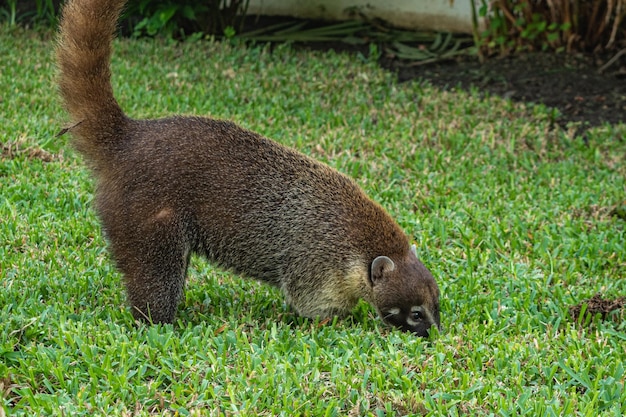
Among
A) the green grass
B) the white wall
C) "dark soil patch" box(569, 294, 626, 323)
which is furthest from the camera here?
the white wall

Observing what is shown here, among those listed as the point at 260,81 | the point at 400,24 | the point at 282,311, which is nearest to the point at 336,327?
the point at 282,311

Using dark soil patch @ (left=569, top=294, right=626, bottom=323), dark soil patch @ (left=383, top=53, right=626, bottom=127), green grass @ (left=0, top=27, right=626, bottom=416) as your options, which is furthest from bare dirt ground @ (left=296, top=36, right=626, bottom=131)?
dark soil patch @ (left=569, top=294, right=626, bottom=323)

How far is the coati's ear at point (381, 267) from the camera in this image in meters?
4.25

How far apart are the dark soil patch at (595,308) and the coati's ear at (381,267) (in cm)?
102

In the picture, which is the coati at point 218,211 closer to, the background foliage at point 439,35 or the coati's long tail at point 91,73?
the coati's long tail at point 91,73

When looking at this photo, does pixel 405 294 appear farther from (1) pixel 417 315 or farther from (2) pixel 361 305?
(2) pixel 361 305

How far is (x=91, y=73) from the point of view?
165 inches

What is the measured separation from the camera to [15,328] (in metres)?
3.75

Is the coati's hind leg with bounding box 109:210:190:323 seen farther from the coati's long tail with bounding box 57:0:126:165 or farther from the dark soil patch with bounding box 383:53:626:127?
the dark soil patch with bounding box 383:53:626:127

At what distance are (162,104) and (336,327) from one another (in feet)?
11.7

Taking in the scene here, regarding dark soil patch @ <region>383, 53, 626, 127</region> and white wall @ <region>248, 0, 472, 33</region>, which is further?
white wall @ <region>248, 0, 472, 33</region>

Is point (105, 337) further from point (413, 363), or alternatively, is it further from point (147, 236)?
point (413, 363)

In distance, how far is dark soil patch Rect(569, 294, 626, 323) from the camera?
4.51 meters

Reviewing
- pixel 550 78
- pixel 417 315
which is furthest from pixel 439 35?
pixel 417 315
